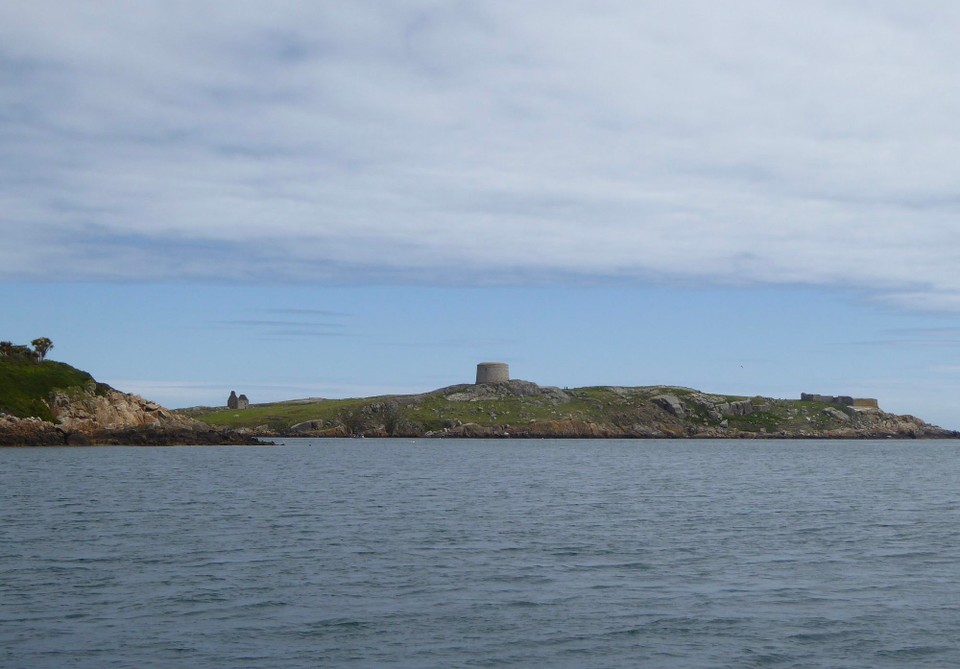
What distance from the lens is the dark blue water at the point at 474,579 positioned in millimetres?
24281

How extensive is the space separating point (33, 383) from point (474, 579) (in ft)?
444

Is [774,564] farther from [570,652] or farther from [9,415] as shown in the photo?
[9,415]

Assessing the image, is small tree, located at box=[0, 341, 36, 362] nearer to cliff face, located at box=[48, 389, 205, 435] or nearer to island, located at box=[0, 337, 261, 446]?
island, located at box=[0, 337, 261, 446]

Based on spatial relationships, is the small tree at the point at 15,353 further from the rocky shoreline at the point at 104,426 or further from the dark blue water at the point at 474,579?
the dark blue water at the point at 474,579

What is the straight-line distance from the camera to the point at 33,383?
151250mm

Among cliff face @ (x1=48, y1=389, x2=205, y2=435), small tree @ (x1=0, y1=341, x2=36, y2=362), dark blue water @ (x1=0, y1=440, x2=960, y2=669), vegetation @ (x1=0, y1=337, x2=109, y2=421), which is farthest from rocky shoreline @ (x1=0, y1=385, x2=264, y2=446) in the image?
dark blue water @ (x1=0, y1=440, x2=960, y2=669)

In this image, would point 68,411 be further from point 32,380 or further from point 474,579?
point 474,579

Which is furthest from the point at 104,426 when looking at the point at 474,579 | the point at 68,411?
the point at 474,579

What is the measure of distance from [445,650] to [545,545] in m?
18.5

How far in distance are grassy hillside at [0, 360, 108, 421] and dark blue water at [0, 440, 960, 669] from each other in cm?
8124

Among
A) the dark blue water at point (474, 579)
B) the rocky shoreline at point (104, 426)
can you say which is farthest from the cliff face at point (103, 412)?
the dark blue water at point (474, 579)

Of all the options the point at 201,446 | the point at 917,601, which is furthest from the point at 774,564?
the point at 201,446

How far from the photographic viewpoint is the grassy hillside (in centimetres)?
14362

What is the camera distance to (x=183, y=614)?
27891 millimetres
